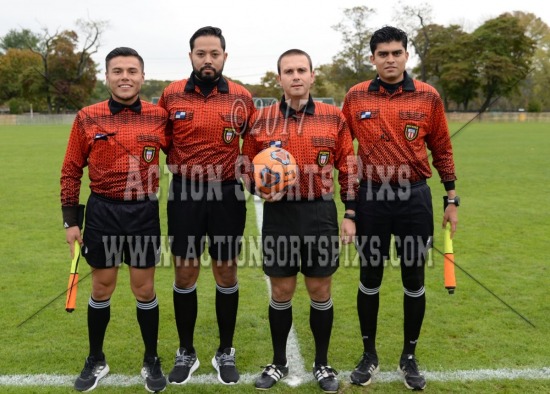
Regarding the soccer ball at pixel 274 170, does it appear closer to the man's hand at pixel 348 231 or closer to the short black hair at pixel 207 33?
the man's hand at pixel 348 231

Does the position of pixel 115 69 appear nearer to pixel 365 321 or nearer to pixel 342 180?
pixel 342 180

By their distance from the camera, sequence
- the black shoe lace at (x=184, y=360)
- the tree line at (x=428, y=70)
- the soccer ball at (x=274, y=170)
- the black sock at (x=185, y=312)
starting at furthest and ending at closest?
1. the tree line at (x=428, y=70)
2. the black sock at (x=185, y=312)
3. the black shoe lace at (x=184, y=360)
4. the soccer ball at (x=274, y=170)

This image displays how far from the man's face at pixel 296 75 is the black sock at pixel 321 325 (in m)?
1.37

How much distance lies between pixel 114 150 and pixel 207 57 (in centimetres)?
84

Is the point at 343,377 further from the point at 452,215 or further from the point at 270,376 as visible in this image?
the point at 452,215

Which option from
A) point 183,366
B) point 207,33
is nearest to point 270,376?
point 183,366

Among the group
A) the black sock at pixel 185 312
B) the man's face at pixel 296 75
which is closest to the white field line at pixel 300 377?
the black sock at pixel 185 312

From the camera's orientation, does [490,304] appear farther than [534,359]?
Yes

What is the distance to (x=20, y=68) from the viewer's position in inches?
2418

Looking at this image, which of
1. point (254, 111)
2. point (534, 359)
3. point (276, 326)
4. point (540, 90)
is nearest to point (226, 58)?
point (254, 111)

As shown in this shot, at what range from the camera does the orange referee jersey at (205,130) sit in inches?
132

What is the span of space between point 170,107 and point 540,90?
6130 centimetres

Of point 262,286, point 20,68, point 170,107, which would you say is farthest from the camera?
point 20,68

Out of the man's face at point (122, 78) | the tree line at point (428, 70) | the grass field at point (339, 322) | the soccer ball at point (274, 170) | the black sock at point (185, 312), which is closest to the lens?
the soccer ball at point (274, 170)
